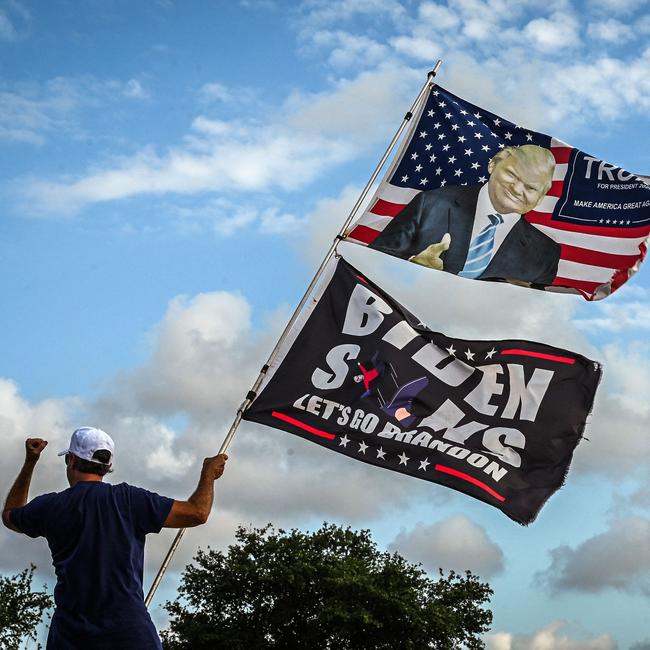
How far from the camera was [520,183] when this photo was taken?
11281 mm

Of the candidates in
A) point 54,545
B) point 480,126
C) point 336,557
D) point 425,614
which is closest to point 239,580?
point 336,557

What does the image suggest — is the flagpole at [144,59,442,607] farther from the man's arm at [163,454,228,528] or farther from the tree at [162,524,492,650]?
the tree at [162,524,492,650]

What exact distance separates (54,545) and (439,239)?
6259 mm

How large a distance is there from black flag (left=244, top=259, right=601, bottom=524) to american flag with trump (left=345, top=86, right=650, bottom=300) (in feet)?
3.99

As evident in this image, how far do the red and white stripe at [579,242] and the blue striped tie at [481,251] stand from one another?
0.47m

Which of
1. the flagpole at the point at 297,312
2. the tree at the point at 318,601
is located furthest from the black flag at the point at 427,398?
the tree at the point at 318,601

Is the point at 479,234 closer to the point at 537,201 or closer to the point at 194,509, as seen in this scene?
the point at 537,201

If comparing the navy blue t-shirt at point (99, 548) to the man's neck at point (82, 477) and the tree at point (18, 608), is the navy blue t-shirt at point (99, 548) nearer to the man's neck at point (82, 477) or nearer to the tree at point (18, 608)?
the man's neck at point (82, 477)

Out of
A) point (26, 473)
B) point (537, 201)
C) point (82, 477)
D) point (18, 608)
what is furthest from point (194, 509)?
point (18, 608)

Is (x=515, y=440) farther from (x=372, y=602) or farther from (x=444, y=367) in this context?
(x=372, y=602)

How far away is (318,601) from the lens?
174 feet

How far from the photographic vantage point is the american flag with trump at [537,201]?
1080cm

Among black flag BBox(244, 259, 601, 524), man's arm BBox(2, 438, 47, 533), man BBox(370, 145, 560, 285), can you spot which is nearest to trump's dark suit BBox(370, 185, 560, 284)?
man BBox(370, 145, 560, 285)

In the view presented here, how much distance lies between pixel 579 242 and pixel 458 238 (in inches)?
52.6
